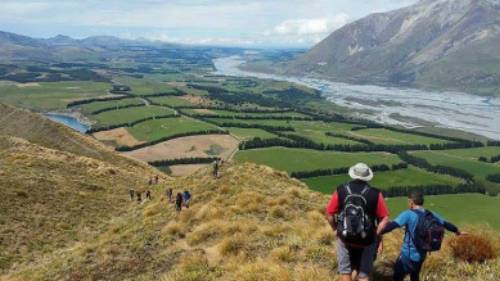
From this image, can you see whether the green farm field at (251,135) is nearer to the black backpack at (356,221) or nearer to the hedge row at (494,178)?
the hedge row at (494,178)

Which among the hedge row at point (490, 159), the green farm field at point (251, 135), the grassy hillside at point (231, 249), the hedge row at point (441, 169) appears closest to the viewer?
the grassy hillside at point (231, 249)

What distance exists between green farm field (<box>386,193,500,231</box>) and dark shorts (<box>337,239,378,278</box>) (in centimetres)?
9034

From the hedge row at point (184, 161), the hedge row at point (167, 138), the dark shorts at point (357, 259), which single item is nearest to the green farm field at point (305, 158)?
the hedge row at point (184, 161)

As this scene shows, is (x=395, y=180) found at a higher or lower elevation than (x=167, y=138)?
higher

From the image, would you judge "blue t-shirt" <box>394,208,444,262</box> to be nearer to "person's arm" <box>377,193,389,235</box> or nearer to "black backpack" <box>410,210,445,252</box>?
"black backpack" <box>410,210,445,252</box>

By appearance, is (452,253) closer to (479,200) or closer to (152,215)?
(152,215)

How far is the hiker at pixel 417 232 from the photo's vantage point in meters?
12.5

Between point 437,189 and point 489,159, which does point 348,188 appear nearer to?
point 437,189

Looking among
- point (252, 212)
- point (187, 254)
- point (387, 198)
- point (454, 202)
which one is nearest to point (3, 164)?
point (252, 212)

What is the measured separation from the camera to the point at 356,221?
1183 cm

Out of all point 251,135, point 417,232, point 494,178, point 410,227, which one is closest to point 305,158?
point 251,135

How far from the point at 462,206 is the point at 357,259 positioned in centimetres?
11446

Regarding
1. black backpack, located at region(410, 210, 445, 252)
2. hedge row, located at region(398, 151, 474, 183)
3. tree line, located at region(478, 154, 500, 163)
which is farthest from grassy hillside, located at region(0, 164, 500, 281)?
tree line, located at region(478, 154, 500, 163)

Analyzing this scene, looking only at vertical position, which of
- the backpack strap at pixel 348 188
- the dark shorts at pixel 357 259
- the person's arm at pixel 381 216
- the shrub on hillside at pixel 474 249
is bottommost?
the shrub on hillside at pixel 474 249
